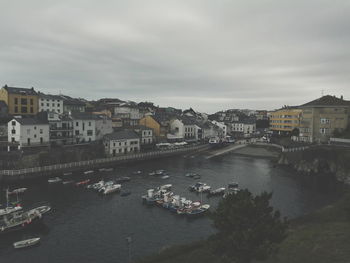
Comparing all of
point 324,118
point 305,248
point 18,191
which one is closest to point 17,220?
point 18,191

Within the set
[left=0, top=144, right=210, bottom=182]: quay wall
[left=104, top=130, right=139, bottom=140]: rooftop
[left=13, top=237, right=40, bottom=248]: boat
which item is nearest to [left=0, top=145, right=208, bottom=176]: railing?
[left=0, top=144, right=210, bottom=182]: quay wall

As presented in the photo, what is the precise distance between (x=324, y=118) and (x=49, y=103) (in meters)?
102

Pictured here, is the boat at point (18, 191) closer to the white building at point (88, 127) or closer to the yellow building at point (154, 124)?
the white building at point (88, 127)

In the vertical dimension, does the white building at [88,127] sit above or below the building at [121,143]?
above

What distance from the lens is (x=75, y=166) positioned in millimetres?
74562

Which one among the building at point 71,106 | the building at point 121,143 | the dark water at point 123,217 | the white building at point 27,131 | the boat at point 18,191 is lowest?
the dark water at point 123,217

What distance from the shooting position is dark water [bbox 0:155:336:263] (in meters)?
33.0

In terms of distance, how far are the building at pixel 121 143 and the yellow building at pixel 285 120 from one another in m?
68.8

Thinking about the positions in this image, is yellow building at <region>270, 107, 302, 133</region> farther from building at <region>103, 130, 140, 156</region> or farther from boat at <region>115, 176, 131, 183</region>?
boat at <region>115, 176, 131, 183</region>

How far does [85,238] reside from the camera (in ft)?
119

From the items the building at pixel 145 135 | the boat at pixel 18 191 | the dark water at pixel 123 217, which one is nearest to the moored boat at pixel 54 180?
the dark water at pixel 123 217

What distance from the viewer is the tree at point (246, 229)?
16.0 meters

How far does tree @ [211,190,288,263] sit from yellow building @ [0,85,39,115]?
9697 cm

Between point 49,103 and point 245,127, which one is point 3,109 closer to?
point 49,103
